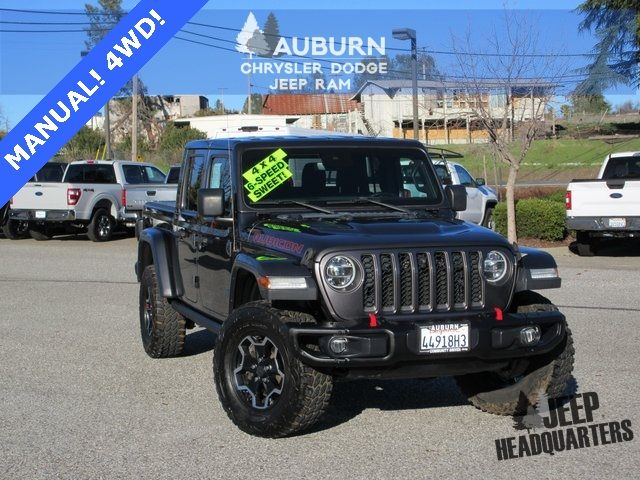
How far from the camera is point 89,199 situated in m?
22.7

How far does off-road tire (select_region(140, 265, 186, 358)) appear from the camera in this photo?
842 cm

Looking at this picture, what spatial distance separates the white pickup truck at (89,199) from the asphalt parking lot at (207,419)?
11.5 metres

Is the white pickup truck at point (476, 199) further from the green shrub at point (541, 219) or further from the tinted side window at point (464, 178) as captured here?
the green shrub at point (541, 219)

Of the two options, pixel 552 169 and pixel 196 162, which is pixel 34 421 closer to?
pixel 196 162

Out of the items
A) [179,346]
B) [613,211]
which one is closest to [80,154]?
[613,211]

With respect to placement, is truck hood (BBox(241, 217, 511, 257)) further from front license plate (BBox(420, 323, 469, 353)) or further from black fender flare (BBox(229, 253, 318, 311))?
front license plate (BBox(420, 323, 469, 353))

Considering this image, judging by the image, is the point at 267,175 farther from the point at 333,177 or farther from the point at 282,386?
the point at 282,386

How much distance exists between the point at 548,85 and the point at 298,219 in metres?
15.3

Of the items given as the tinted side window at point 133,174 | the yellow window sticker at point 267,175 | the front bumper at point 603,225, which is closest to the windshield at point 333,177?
the yellow window sticker at point 267,175

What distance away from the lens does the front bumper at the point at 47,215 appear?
22422 millimetres

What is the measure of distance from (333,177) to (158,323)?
2.31 metres

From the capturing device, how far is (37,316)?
37.3ft

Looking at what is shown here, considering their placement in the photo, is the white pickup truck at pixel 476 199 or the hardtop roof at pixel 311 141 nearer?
the hardtop roof at pixel 311 141

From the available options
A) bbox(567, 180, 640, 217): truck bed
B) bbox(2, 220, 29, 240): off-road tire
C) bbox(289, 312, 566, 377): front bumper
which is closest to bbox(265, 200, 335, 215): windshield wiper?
bbox(289, 312, 566, 377): front bumper
